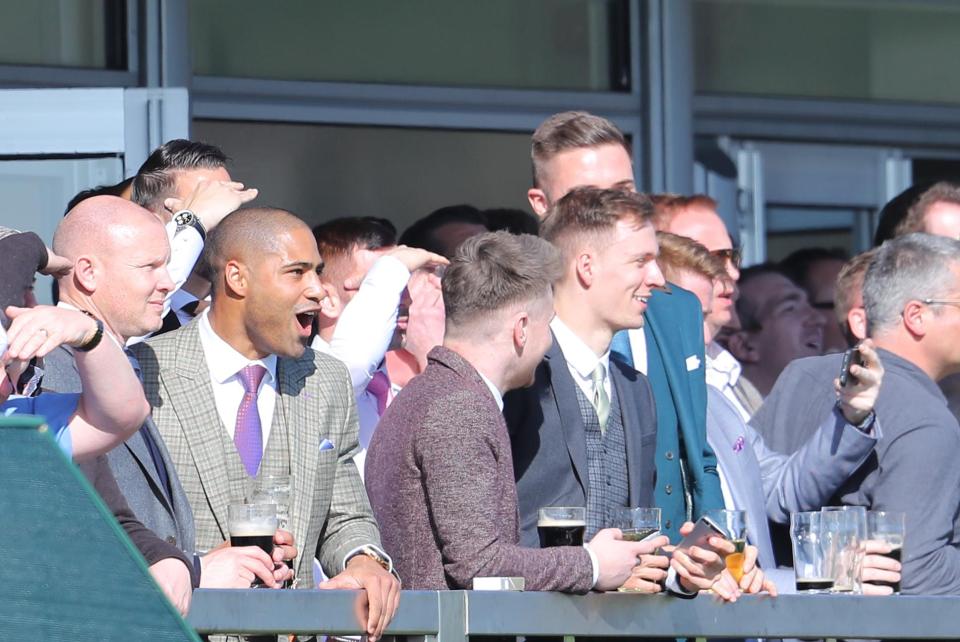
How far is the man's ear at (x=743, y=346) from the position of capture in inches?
267

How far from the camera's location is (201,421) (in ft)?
13.0

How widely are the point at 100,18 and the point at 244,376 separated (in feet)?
10.2

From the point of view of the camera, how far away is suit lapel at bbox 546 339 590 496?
13.8 feet

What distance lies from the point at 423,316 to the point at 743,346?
2.04 metres

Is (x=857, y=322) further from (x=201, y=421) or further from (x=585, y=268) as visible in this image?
(x=201, y=421)

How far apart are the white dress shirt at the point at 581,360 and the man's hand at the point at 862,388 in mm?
595

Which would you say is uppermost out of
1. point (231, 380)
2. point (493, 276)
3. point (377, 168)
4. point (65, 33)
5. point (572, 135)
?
point (65, 33)

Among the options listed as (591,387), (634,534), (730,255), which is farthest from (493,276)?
(730,255)

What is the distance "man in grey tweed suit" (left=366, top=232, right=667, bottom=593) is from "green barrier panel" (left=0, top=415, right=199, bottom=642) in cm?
172

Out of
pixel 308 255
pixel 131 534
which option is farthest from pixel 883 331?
pixel 131 534

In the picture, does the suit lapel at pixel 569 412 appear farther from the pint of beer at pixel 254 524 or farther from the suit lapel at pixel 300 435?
the pint of beer at pixel 254 524

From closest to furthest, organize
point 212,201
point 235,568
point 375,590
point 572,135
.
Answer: point 375,590, point 235,568, point 212,201, point 572,135

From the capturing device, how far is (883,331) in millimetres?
4980

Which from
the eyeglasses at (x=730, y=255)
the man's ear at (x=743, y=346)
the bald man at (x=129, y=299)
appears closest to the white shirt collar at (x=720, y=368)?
the eyeglasses at (x=730, y=255)
